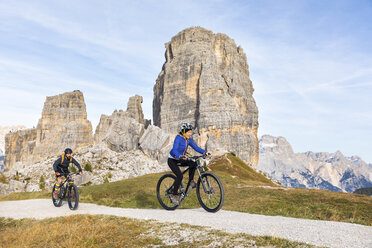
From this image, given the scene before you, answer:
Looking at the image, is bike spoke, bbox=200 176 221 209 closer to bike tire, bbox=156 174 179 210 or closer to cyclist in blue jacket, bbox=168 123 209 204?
cyclist in blue jacket, bbox=168 123 209 204

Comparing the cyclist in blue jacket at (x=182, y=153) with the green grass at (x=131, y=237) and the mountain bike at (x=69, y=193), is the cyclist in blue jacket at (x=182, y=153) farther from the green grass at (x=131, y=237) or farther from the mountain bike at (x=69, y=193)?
the mountain bike at (x=69, y=193)

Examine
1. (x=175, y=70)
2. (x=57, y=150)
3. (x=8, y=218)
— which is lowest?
(x=8, y=218)

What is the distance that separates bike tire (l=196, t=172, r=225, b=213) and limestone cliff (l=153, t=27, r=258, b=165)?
89738 mm

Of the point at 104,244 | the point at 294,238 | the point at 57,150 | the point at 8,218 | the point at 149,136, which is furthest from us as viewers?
the point at 57,150

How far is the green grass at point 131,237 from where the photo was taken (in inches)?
273

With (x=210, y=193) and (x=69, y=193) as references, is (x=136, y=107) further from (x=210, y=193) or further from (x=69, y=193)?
(x=210, y=193)

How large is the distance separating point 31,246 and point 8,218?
6688 mm

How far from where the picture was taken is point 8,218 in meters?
13.3

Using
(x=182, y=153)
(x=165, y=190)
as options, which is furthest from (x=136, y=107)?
(x=182, y=153)

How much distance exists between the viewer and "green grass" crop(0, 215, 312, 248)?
692 cm

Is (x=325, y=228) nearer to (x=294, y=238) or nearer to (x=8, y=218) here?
(x=294, y=238)

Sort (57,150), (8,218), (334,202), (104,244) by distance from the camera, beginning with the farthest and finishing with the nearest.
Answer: (57,150), (334,202), (8,218), (104,244)

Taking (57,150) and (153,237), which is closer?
(153,237)

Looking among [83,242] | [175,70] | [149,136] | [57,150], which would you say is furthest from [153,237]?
A: [57,150]
